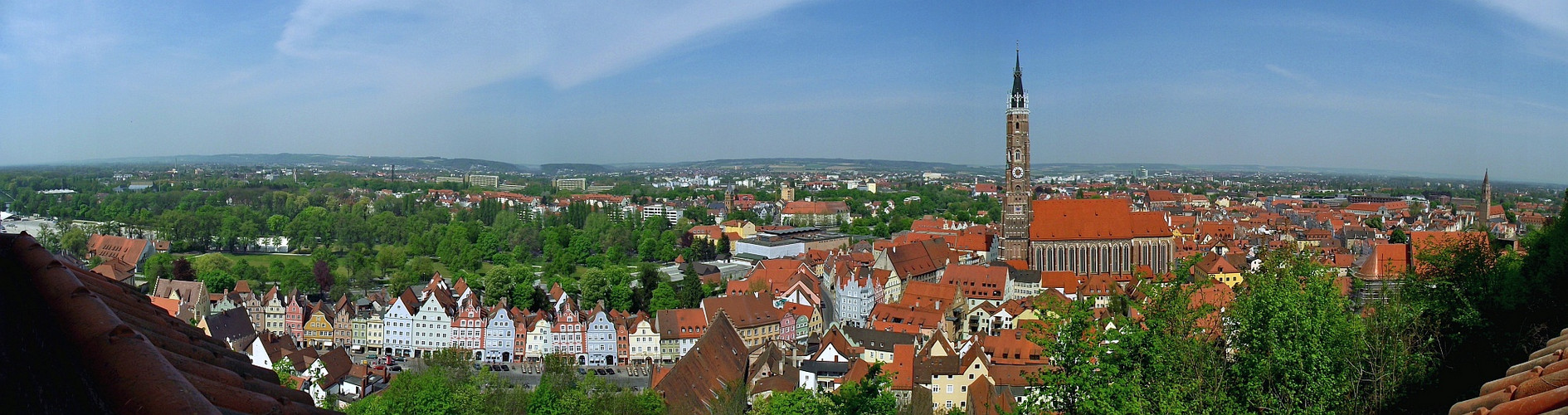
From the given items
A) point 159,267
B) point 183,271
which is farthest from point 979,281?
point 159,267

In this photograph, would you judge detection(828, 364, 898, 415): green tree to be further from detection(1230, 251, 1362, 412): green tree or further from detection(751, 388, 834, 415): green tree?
detection(1230, 251, 1362, 412): green tree

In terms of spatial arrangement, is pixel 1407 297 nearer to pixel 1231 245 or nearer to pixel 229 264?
pixel 1231 245

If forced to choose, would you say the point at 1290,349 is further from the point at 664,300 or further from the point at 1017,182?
the point at 1017,182

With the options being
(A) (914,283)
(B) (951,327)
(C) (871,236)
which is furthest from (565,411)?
(C) (871,236)

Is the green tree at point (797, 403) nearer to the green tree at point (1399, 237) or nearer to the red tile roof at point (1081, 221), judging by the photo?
the red tile roof at point (1081, 221)

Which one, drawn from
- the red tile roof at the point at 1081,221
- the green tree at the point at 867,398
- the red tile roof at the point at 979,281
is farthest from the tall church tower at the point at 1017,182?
the green tree at the point at 867,398
